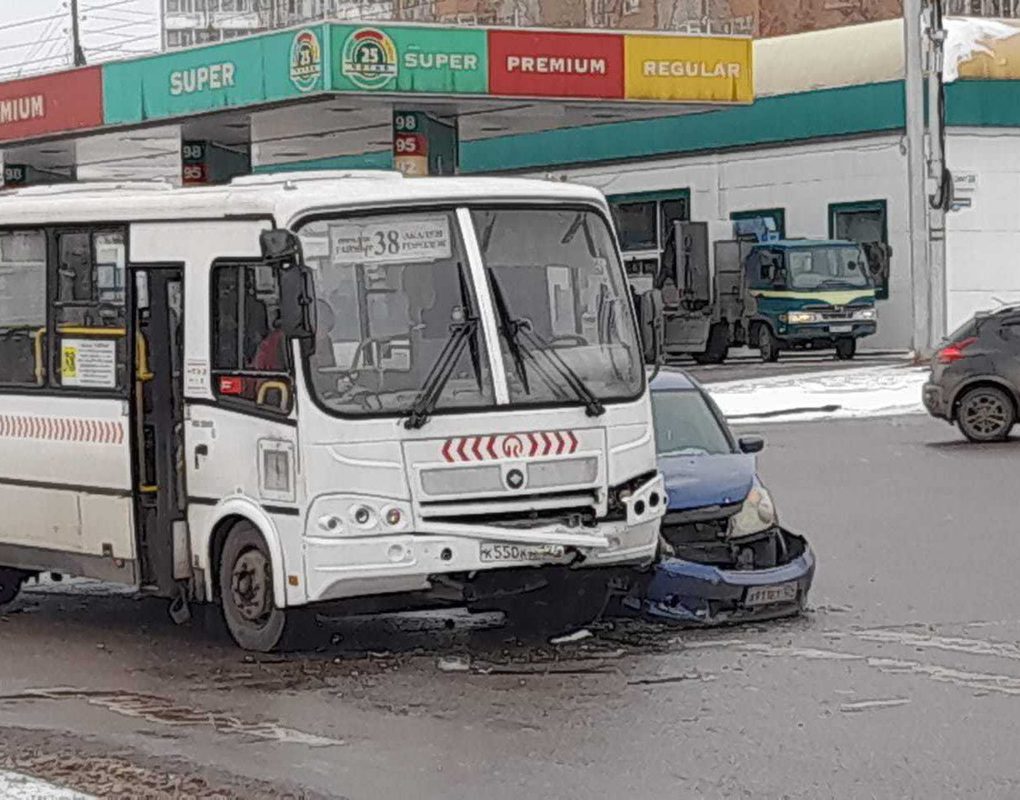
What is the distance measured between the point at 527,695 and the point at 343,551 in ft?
4.29

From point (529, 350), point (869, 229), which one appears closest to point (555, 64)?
point (869, 229)

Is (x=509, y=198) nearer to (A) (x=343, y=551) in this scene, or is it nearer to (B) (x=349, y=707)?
(A) (x=343, y=551)

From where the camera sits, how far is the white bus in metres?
11.2

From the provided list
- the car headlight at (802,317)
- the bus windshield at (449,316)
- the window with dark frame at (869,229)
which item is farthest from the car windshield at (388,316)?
the window with dark frame at (869,229)

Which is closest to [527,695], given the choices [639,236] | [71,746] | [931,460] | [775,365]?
[71,746]

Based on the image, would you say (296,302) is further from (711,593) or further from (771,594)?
(771,594)

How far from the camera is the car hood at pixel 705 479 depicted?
1261 cm

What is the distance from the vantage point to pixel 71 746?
31.1ft

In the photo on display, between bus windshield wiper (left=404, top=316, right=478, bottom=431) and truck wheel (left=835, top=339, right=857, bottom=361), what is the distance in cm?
3500

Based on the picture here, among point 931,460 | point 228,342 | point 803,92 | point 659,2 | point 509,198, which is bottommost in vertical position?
point 931,460

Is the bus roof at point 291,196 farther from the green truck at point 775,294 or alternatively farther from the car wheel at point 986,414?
the green truck at point 775,294

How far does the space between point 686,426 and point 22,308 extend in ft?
13.3

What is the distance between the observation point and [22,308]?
1330 cm

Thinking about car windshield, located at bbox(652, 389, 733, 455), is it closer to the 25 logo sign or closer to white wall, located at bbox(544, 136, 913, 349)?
the 25 logo sign
